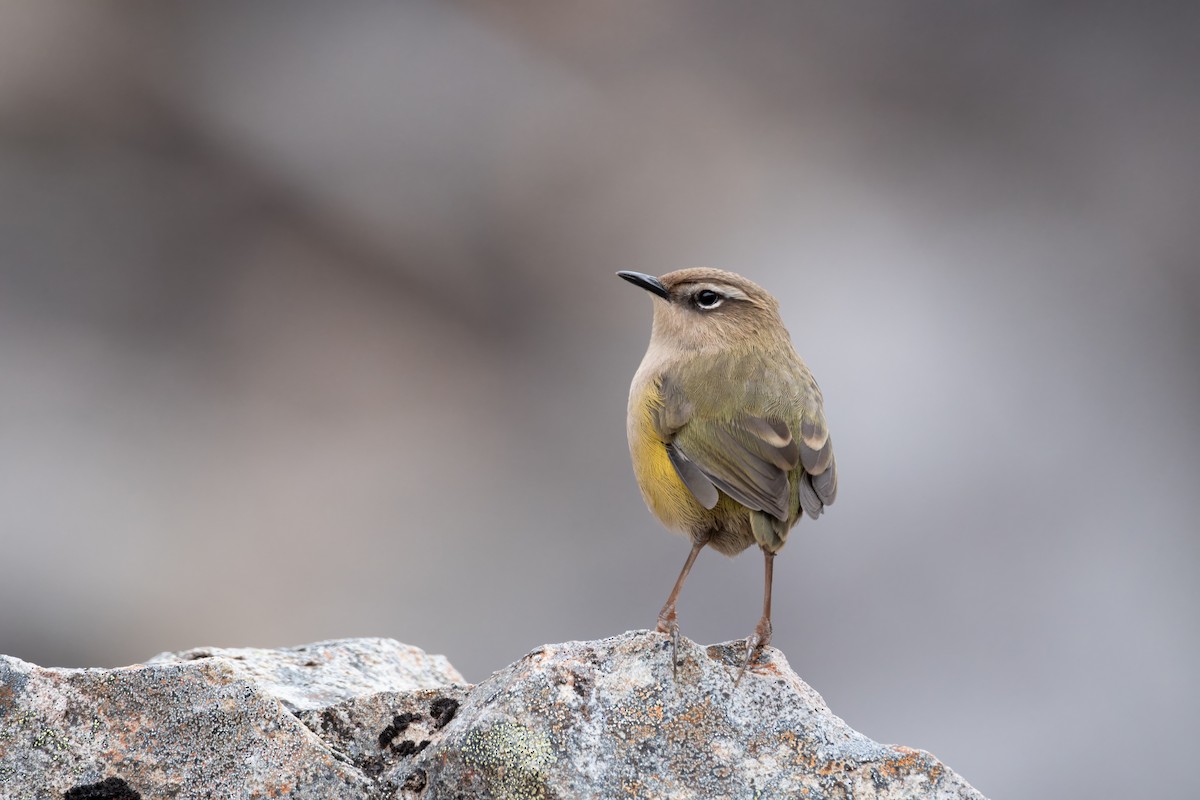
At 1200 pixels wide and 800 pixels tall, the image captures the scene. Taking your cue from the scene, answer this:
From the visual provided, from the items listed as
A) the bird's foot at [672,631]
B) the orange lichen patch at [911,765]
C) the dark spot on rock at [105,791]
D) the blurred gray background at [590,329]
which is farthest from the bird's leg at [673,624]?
the blurred gray background at [590,329]

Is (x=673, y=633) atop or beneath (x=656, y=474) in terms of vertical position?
beneath

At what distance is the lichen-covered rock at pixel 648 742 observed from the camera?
157 inches

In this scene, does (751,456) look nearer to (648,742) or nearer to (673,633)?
(673,633)

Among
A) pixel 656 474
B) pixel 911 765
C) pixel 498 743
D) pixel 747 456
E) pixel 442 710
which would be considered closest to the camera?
pixel 498 743

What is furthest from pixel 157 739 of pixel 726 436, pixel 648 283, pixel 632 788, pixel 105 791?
pixel 648 283

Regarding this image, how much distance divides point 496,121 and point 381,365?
11.3 feet

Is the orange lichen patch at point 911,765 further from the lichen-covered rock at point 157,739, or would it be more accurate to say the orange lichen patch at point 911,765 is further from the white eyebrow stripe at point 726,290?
the white eyebrow stripe at point 726,290

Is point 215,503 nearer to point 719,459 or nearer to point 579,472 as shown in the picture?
point 579,472

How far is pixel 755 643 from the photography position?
4770 mm

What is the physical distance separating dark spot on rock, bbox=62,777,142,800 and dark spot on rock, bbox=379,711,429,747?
3.03 ft

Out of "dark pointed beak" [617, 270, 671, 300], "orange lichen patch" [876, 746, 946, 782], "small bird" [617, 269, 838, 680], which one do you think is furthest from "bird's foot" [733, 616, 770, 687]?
"dark pointed beak" [617, 270, 671, 300]

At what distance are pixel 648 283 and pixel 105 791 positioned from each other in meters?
3.52

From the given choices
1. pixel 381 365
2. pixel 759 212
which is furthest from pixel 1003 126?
pixel 381 365

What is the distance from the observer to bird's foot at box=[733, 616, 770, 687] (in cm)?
454
